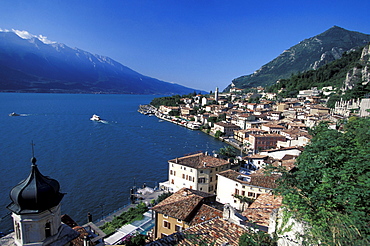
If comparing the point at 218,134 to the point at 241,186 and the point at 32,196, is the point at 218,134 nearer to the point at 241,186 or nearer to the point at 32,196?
the point at 241,186

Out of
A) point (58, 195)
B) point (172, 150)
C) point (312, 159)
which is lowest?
point (172, 150)

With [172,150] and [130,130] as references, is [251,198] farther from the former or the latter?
[130,130]

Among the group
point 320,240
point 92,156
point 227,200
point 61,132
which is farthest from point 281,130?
→ point 61,132

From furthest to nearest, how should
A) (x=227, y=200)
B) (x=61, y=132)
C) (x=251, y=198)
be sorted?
(x=61, y=132) → (x=227, y=200) → (x=251, y=198)

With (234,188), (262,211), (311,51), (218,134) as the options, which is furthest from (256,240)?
(311,51)

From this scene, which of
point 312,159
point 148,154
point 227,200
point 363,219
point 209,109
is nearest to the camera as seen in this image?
point 363,219
